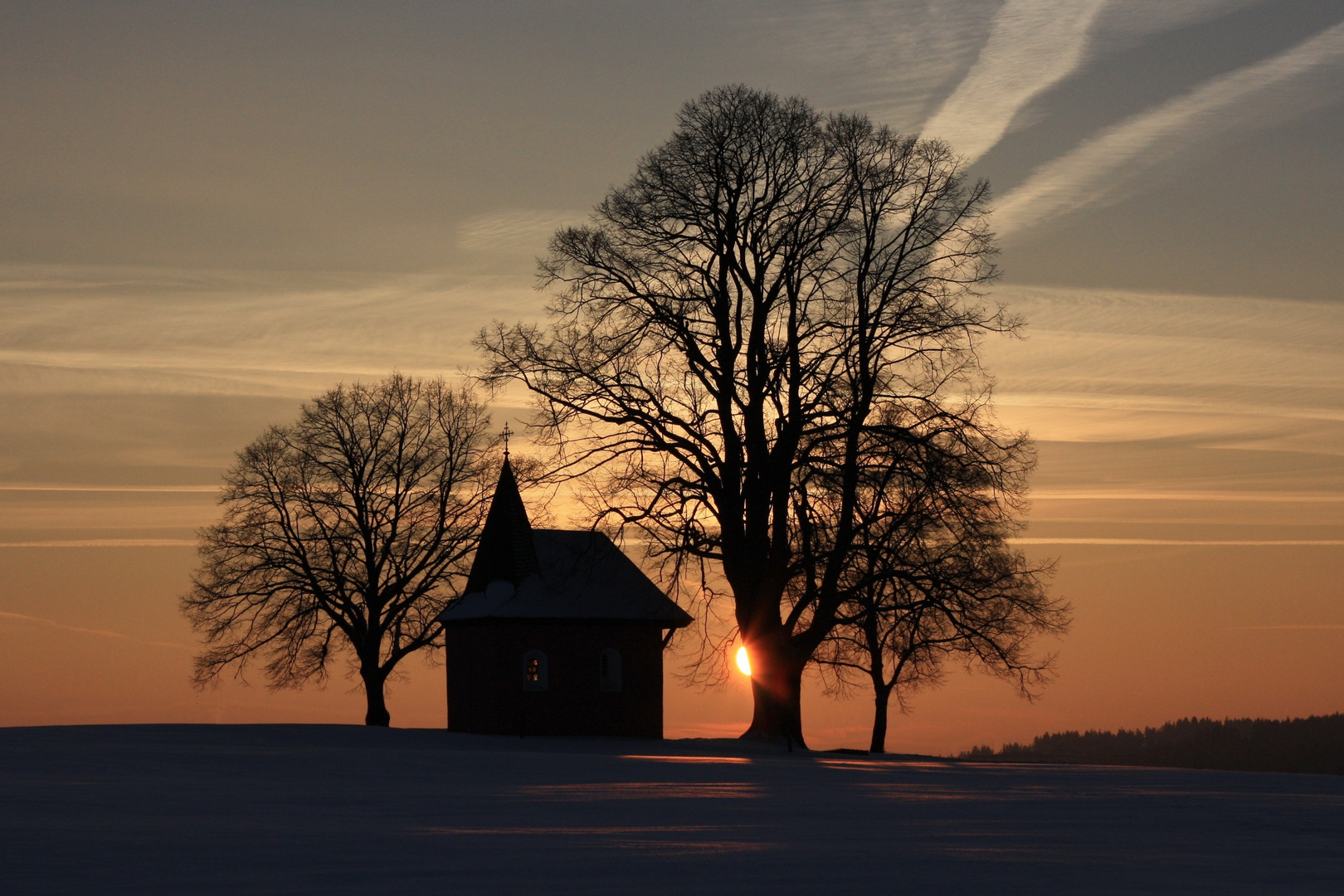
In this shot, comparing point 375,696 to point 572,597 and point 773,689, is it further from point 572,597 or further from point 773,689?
point 773,689

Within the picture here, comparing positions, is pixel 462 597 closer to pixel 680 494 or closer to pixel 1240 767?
pixel 680 494

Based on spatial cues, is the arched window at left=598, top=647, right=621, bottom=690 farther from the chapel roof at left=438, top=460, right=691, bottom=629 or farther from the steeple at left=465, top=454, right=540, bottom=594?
the steeple at left=465, top=454, right=540, bottom=594

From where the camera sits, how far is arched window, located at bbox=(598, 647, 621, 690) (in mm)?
41000

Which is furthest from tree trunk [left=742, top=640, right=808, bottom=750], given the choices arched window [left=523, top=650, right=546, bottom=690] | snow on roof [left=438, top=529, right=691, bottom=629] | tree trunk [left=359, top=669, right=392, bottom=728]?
tree trunk [left=359, top=669, right=392, bottom=728]

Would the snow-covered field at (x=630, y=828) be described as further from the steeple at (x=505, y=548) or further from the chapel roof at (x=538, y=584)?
the steeple at (x=505, y=548)

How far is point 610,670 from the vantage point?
41219 millimetres

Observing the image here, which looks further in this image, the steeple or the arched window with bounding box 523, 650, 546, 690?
the steeple

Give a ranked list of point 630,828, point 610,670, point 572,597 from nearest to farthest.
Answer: point 630,828, point 610,670, point 572,597

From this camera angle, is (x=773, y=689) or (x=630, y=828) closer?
(x=630, y=828)

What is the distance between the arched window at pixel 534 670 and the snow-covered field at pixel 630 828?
52.8 feet

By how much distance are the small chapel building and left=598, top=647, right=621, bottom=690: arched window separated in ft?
0.11

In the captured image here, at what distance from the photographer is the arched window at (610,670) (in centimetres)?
4100

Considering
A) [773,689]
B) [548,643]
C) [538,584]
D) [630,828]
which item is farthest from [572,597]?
[630,828]

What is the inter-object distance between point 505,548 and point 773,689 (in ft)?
38.1
